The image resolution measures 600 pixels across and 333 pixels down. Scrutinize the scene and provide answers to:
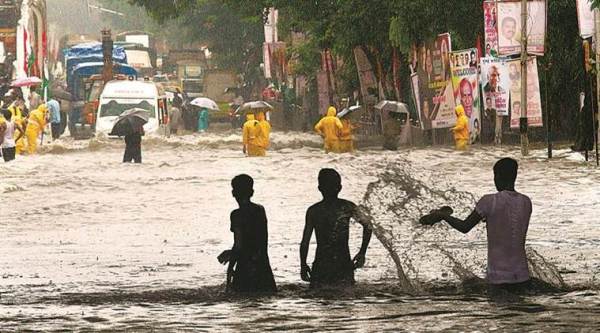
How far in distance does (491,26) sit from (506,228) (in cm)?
2465

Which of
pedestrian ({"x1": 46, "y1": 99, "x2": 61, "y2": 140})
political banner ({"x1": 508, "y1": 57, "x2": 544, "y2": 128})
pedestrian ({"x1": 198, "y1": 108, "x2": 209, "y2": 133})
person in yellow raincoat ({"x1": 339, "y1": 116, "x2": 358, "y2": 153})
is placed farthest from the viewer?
→ pedestrian ({"x1": 198, "y1": 108, "x2": 209, "y2": 133})

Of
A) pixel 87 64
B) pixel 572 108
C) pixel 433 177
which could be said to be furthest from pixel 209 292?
pixel 87 64

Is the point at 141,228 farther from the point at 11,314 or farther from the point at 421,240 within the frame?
the point at 11,314

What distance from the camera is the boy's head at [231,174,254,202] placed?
1110 centimetres

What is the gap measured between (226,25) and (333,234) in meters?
65.0

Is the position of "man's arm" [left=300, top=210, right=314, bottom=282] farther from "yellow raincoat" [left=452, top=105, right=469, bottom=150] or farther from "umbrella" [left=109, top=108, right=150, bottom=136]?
"yellow raincoat" [left=452, top=105, right=469, bottom=150]

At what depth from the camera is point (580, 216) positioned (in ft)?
66.1

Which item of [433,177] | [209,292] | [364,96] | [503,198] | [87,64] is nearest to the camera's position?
[503,198]

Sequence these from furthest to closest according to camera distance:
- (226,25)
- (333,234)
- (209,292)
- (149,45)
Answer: (149,45) < (226,25) < (209,292) < (333,234)

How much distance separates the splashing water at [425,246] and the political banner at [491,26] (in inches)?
485

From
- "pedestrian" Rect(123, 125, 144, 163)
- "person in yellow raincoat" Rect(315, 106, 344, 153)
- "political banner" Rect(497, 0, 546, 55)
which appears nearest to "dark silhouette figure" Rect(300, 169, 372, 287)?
"political banner" Rect(497, 0, 546, 55)

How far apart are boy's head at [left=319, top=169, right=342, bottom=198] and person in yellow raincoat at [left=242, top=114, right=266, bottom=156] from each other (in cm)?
2437

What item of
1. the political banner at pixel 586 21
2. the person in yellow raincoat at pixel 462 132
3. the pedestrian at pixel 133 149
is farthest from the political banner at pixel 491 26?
the pedestrian at pixel 133 149

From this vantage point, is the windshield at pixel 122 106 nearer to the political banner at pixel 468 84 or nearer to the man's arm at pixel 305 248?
the political banner at pixel 468 84
